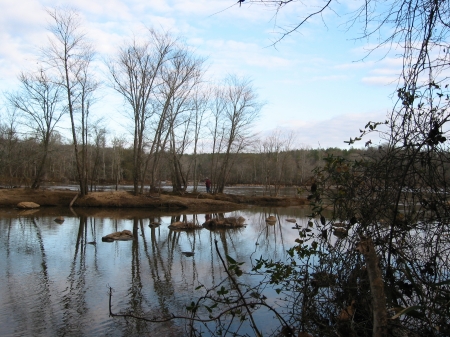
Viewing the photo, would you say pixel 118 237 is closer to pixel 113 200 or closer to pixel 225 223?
pixel 225 223

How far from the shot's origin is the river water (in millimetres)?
5922

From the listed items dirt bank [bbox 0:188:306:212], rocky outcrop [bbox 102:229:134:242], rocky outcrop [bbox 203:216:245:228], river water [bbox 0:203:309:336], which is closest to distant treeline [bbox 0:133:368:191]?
dirt bank [bbox 0:188:306:212]

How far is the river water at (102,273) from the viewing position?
5.92m

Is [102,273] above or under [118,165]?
under

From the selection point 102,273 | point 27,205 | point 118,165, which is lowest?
point 102,273

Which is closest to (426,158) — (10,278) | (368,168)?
(368,168)

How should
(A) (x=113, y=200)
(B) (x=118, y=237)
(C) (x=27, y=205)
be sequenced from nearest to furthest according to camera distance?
(B) (x=118, y=237) → (C) (x=27, y=205) → (A) (x=113, y=200)

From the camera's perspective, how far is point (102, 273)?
884 centimetres

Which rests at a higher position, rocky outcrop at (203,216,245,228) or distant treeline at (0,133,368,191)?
distant treeline at (0,133,368,191)

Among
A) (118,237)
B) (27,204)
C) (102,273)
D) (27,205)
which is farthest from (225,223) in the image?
(27,204)

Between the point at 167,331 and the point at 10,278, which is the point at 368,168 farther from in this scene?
the point at 10,278

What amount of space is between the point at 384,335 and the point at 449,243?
1797mm

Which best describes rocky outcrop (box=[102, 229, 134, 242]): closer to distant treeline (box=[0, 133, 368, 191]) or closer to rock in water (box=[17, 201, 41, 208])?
rock in water (box=[17, 201, 41, 208])

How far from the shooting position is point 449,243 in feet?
11.3
